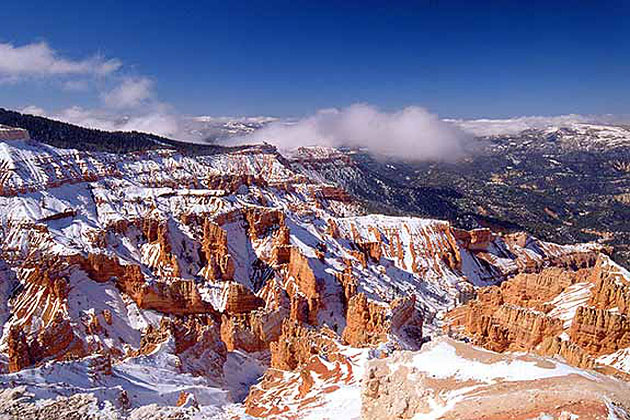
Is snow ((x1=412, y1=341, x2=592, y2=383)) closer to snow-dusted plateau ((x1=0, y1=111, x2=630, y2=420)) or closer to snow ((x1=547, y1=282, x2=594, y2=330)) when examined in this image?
snow-dusted plateau ((x1=0, y1=111, x2=630, y2=420))

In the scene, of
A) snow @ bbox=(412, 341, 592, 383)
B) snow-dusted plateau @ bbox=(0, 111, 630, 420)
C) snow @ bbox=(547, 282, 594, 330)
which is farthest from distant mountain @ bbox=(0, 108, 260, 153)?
snow @ bbox=(412, 341, 592, 383)

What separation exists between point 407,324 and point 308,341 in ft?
56.9

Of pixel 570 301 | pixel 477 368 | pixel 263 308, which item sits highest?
pixel 477 368

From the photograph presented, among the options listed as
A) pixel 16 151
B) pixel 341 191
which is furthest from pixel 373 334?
pixel 341 191

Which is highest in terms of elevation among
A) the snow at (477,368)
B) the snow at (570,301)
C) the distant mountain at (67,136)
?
the distant mountain at (67,136)

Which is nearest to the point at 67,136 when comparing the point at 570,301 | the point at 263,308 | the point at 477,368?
the point at 263,308

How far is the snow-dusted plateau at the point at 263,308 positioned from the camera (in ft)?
91.9

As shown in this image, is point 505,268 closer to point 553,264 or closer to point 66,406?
point 553,264

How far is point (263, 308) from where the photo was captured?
74812mm

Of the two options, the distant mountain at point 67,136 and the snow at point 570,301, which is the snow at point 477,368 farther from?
the distant mountain at point 67,136

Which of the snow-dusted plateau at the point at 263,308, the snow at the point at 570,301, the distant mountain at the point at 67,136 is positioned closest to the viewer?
the snow-dusted plateau at the point at 263,308

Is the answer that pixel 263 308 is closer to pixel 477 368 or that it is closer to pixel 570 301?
pixel 570 301

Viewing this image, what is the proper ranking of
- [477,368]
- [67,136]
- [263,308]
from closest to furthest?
[477,368], [263,308], [67,136]

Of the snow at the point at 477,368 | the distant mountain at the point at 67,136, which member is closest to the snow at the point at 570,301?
the snow at the point at 477,368
